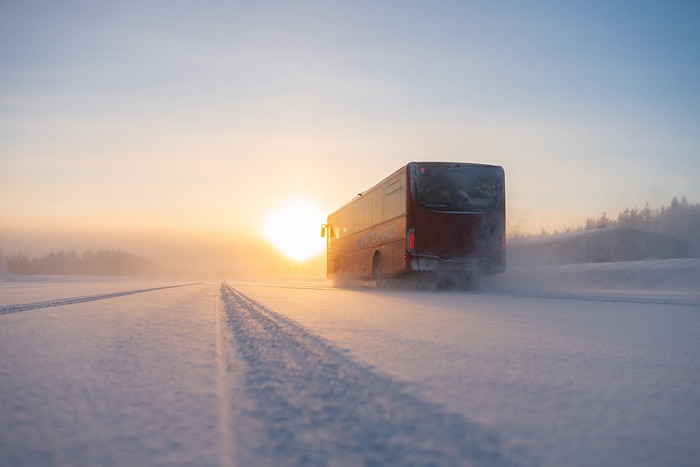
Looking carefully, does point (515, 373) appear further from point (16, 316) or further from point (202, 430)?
point (16, 316)

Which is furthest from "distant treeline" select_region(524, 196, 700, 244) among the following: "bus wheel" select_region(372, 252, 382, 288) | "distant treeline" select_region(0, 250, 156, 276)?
"distant treeline" select_region(0, 250, 156, 276)

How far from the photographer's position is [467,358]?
3.02 metres

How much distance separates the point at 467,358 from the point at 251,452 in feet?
5.83

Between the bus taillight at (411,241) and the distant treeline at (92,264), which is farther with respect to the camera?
the distant treeline at (92,264)

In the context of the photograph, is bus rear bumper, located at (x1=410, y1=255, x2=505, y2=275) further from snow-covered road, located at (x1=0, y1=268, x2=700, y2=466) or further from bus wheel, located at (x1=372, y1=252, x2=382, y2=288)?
snow-covered road, located at (x1=0, y1=268, x2=700, y2=466)

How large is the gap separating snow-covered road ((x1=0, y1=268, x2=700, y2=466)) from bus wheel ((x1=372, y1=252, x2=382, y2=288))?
1350 centimetres

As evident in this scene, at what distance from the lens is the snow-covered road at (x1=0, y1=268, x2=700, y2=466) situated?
1603 mm

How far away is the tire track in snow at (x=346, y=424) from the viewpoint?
5.12 feet

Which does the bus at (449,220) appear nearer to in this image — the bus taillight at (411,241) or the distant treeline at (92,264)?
the bus taillight at (411,241)

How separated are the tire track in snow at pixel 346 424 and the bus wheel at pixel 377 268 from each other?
14904 millimetres

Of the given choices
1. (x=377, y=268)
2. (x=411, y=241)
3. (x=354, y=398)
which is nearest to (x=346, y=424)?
(x=354, y=398)

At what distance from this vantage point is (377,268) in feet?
59.7

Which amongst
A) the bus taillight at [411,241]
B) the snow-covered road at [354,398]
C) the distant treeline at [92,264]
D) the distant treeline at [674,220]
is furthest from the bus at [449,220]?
the distant treeline at [92,264]

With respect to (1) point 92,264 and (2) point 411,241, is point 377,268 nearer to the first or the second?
(2) point 411,241
